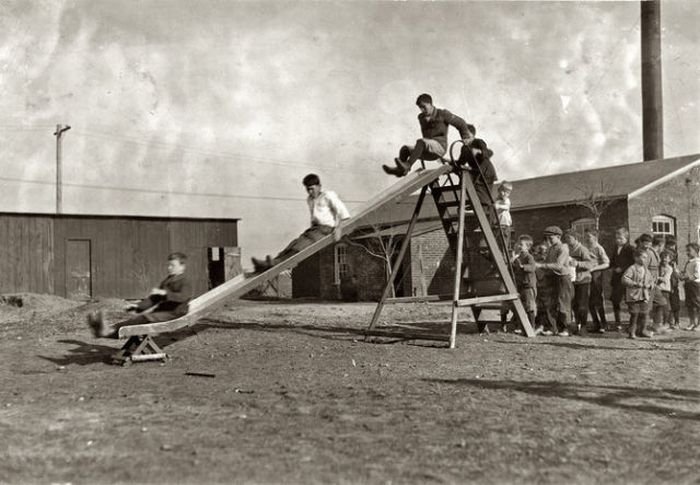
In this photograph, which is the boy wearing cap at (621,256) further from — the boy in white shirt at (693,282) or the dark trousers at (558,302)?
the boy in white shirt at (693,282)

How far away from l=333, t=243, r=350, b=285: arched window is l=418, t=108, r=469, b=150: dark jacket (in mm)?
23813

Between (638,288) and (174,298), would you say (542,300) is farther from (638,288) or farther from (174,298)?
(174,298)

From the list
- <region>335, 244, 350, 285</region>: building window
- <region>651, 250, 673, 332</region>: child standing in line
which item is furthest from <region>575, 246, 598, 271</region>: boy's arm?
<region>335, 244, 350, 285</region>: building window

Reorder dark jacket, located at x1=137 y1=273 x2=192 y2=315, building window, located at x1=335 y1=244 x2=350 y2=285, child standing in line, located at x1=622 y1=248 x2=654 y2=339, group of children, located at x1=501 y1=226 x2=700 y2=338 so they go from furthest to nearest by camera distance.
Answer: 1. building window, located at x1=335 y1=244 x2=350 y2=285
2. group of children, located at x1=501 y1=226 x2=700 y2=338
3. child standing in line, located at x1=622 y1=248 x2=654 y2=339
4. dark jacket, located at x1=137 y1=273 x2=192 y2=315

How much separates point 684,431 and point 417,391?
2282mm

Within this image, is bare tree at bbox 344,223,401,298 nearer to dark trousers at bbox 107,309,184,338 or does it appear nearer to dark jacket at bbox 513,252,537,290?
dark jacket at bbox 513,252,537,290

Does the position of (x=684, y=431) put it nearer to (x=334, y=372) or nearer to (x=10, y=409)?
(x=334, y=372)

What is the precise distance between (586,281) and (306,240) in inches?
Result: 210

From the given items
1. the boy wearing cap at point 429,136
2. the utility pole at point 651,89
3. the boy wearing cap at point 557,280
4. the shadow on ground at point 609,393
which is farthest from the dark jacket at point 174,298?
the utility pole at point 651,89

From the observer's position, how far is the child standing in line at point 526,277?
1139 cm

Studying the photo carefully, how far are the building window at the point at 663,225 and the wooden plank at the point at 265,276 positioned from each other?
20992mm

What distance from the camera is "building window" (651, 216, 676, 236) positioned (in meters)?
28.3

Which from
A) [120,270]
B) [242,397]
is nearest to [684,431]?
[242,397]

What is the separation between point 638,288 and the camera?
35.9ft
